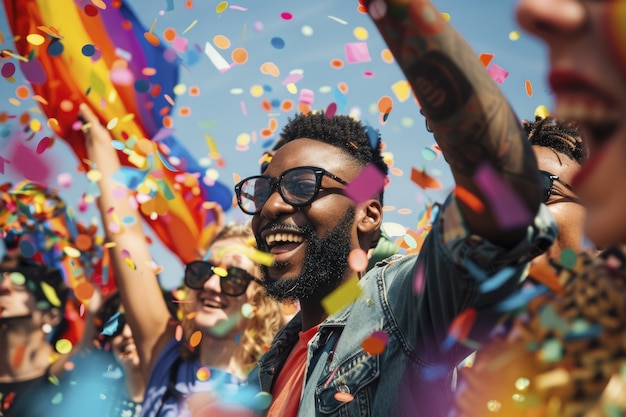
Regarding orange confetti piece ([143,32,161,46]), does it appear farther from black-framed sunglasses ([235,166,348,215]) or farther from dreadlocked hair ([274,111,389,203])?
black-framed sunglasses ([235,166,348,215])

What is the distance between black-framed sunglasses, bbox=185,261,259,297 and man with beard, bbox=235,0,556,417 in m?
1.18

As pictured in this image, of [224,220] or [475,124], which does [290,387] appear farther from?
[224,220]

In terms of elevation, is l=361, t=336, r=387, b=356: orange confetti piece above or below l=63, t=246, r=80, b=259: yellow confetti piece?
above

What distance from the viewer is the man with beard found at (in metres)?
1.34

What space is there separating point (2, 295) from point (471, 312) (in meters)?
4.08

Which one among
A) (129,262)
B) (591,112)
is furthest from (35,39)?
(591,112)

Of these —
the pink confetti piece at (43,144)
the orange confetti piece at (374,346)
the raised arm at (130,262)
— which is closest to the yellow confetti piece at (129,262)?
the raised arm at (130,262)

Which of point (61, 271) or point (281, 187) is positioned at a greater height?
point (281, 187)

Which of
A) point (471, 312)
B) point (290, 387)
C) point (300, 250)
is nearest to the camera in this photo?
point (471, 312)

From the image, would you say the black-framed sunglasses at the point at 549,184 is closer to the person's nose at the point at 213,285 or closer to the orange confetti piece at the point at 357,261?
the orange confetti piece at the point at 357,261

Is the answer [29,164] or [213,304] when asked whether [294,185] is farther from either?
[29,164]

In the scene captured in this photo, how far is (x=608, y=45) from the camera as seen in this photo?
934 millimetres

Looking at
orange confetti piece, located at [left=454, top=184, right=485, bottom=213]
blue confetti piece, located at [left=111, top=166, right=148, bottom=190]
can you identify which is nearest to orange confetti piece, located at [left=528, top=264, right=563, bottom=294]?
orange confetti piece, located at [left=454, top=184, right=485, bottom=213]

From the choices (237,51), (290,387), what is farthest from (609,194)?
(237,51)
